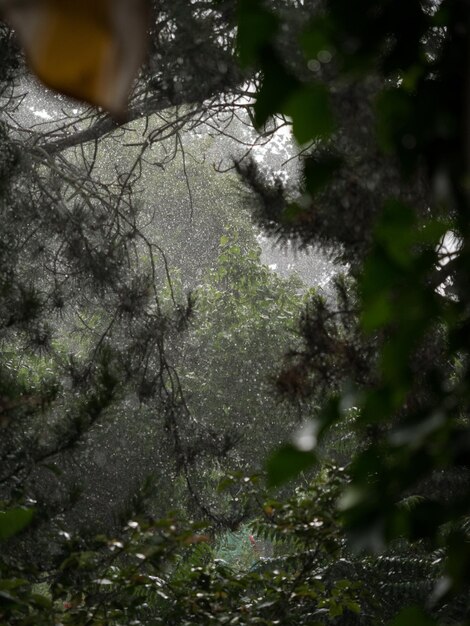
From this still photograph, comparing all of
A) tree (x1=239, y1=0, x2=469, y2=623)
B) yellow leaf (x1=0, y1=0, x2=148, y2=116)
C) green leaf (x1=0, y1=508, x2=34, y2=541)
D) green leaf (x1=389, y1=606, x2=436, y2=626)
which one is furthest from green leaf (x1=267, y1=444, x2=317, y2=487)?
green leaf (x1=0, y1=508, x2=34, y2=541)

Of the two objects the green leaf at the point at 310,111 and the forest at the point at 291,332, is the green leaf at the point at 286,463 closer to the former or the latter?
the forest at the point at 291,332

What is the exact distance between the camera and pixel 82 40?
1.15ft

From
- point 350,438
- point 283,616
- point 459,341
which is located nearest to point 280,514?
point 283,616

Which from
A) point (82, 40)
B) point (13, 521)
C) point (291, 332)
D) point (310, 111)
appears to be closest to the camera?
point (82, 40)

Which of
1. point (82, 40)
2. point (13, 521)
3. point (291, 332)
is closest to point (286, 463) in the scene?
point (82, 40)

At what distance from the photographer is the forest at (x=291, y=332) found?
48 cm

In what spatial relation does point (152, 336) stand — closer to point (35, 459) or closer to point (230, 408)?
point (35, 459)

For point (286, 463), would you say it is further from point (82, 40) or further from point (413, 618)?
point (82, 40)

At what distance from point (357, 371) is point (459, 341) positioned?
6.41ft

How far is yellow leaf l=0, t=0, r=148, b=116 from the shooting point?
34 cm

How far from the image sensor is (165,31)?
11.8 ft

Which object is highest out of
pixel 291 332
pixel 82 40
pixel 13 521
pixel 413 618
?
pixel 291 332

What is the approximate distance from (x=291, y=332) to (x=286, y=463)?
2.71 m

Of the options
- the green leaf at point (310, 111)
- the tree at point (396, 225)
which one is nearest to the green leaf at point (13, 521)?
the tree at point (396, 225)
